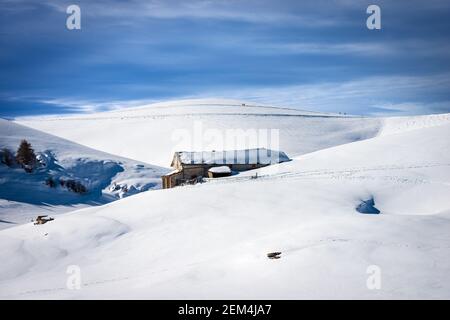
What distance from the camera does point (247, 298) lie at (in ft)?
46.2

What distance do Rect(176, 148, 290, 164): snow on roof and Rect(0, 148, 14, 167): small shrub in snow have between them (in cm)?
2065

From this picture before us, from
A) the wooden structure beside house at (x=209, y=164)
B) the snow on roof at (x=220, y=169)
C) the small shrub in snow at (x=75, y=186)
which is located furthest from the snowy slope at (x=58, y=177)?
the snow on roof at (x=220, y=169)

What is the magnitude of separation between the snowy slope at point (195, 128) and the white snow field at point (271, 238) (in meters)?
35.8

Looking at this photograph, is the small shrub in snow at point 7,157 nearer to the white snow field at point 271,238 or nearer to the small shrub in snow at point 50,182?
the small shrub in snow at point 50,182

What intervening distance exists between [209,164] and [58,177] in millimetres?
19462

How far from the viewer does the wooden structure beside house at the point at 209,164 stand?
152ft

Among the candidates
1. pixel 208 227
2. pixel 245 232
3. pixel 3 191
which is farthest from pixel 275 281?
pixel 3 191

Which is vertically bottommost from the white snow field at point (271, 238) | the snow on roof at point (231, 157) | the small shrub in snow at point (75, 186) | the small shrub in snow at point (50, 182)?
the small shrub in snow at point (75, 186)

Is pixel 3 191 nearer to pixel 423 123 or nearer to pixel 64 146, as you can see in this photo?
pixel 64 146

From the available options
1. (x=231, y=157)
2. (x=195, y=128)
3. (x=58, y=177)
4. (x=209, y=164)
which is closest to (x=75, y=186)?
(x=58, y=177)

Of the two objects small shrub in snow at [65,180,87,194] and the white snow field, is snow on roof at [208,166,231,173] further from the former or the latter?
small shrub in snow at [65,180,87,194]

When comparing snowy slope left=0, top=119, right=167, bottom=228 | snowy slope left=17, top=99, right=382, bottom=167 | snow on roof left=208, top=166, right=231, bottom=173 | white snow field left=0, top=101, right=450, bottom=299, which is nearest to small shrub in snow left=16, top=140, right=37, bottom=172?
snowy slope left=0, top=119, right=167, bottom=228

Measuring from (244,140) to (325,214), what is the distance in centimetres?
5405

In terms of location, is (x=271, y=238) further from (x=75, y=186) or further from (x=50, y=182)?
(x=50, y=182)
